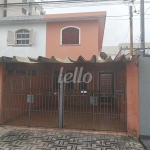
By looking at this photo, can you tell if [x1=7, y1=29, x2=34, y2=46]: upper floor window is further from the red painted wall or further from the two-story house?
the red painted wall

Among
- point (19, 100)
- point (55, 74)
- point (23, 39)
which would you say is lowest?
point (19, 100)

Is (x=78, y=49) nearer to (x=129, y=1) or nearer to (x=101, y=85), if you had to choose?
(x=101, y=85)

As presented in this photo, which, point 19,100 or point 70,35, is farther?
point 70,35

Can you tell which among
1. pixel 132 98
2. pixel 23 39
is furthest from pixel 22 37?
pixel 132 98

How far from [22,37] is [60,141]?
831cm

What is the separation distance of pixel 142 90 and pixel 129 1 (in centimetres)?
379

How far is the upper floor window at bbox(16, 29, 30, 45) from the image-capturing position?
10.9m

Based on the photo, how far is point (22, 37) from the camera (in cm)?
1100

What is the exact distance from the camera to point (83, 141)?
4961 millimetres

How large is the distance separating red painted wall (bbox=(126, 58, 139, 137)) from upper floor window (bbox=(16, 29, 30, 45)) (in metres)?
7.77

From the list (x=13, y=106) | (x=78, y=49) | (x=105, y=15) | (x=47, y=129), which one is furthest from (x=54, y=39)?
(x=47, y=129)

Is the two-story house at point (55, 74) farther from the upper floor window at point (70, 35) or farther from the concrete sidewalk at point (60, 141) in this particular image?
the concrete sidewalk at point (60, 141)

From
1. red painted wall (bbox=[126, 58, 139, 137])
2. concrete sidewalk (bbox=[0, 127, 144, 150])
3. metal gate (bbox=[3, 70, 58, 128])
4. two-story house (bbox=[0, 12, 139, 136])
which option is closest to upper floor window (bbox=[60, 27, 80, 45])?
two-story house (bbox=[0, 12, 139, 136])

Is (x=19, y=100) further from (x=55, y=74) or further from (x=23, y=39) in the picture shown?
(x=23, y=39)
